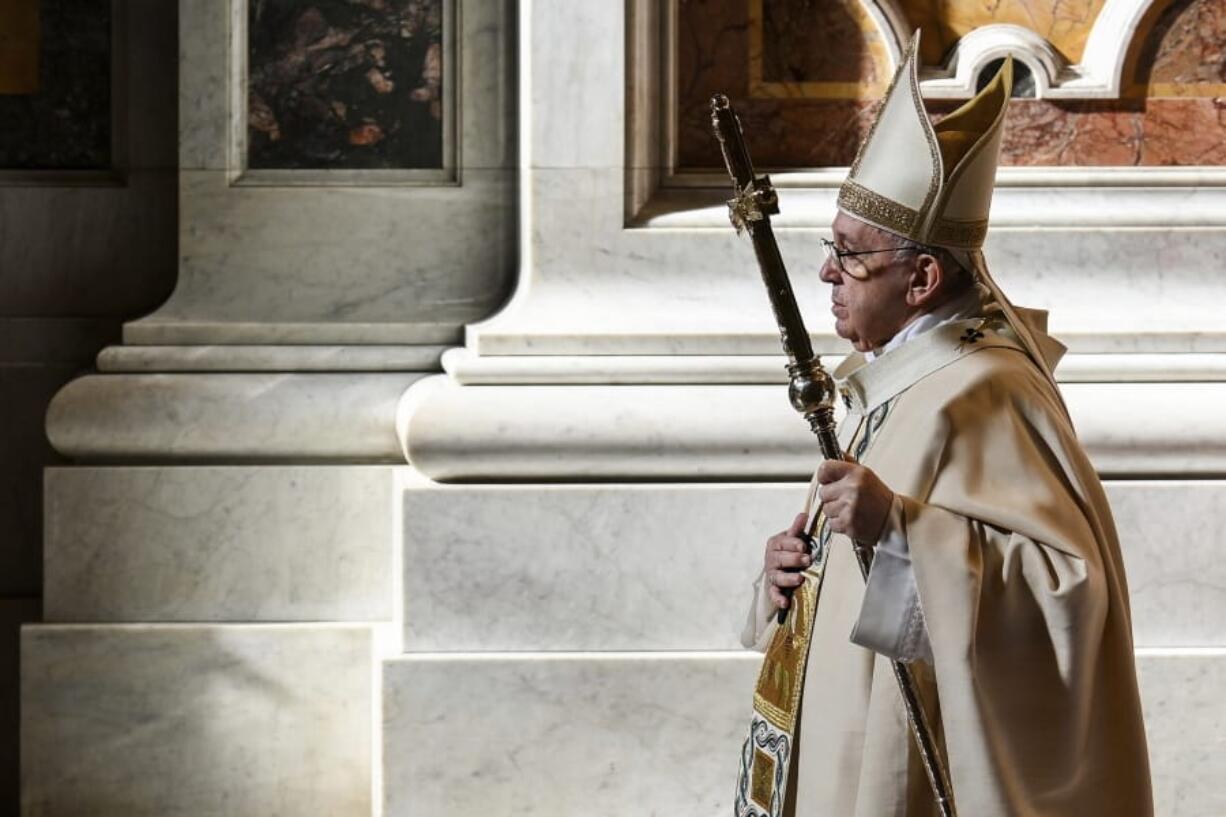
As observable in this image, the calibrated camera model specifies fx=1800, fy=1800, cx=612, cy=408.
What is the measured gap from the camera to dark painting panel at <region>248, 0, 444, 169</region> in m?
4.85

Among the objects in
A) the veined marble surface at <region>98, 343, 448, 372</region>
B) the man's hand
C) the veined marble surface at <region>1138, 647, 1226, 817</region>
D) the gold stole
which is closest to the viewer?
the man's hand

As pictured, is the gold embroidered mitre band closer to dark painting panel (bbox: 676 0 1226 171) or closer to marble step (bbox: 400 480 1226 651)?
marble step (bbox: 400 480 1226 651)

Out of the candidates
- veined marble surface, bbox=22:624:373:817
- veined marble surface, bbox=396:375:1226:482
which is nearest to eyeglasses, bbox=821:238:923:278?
veined marble surface, bbox=396:375:1226:482

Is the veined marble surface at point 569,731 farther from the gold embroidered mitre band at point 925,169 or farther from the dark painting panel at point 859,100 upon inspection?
the gold embroidered mitre band at point 925,169

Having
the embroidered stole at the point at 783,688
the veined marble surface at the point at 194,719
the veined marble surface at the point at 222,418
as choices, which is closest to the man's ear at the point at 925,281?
the embroidered stole at the point at 783,688

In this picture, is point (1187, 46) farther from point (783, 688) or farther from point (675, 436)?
point (783, 688)

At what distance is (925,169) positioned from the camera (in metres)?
2.93

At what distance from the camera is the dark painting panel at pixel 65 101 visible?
508cm

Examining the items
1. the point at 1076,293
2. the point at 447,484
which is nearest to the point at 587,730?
the point at 447,484

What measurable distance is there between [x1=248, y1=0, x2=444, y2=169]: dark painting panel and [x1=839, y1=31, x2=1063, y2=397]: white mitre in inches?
82.5

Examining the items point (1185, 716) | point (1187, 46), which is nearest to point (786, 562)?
point (1185, 716)

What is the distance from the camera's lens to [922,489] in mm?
2840

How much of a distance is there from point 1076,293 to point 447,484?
5.48 ft

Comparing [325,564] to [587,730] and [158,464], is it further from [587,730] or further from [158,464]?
[587,730]
